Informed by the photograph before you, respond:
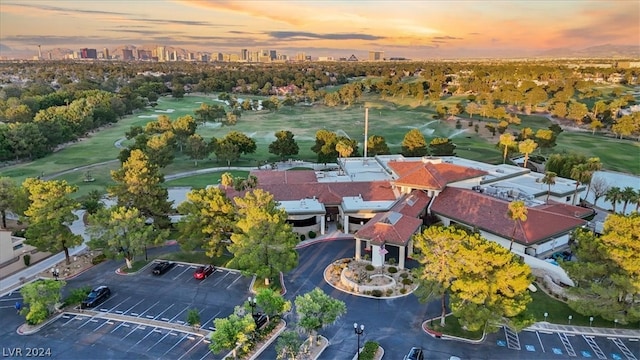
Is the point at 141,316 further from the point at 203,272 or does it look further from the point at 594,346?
the point at 594,346

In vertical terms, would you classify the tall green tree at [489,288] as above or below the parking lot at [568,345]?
above

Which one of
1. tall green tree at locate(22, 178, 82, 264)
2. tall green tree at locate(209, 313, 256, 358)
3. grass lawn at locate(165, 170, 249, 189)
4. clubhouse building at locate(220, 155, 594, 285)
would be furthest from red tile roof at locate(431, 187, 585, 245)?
grass lawn at locate(165, 170, 249, 189)

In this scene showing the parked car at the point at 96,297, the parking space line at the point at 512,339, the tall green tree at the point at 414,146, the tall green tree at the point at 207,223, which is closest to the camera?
the parking space line at the point at 512,339

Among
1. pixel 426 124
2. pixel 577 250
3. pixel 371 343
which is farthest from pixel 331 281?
pixel 426 124

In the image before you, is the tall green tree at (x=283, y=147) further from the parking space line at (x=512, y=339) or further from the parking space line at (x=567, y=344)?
the parking space line at (x=567, y=344)

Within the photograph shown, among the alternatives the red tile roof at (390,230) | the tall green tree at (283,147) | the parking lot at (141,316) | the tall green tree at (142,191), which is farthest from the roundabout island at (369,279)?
the tall green tree at (283,147)

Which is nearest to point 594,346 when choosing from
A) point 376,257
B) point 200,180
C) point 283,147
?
point 376,257

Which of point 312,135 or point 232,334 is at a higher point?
point 312,135
